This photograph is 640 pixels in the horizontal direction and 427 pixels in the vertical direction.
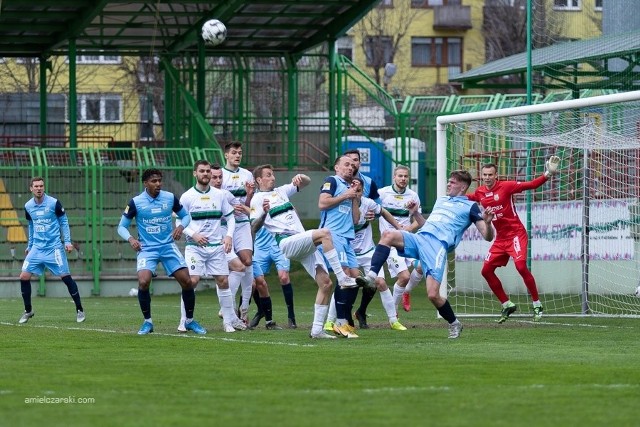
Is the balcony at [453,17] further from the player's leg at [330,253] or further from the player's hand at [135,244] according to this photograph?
the player's leg at [330,253]

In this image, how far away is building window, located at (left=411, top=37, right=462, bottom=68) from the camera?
65.3 meters

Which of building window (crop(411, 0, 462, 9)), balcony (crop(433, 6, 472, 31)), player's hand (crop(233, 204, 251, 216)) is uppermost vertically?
building window (crop(411, 0, 462, 9))

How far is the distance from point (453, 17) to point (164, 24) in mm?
31716

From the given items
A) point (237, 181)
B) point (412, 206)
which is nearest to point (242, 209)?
point (237, 181)

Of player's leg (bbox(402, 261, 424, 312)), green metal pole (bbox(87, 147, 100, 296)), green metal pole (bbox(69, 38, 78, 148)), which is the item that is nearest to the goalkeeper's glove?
player's leg (bbox(402, 261, 424, 312))

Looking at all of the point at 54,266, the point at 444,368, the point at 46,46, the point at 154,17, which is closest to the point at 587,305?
the point at 54,266

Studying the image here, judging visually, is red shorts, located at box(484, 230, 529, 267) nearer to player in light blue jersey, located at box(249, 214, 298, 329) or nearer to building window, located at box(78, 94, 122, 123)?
player in light blue jersey, located at box(249, 214, 298, 329)

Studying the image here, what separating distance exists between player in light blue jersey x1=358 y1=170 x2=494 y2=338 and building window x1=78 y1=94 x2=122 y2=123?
40.0 m

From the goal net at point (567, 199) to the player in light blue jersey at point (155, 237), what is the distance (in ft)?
14.9

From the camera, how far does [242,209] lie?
17.2m

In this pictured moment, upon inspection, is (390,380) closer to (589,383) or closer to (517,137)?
(589,383)

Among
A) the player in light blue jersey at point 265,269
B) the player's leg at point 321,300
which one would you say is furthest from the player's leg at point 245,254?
the player's leg at point 321,300

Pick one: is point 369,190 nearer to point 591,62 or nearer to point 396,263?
point 396,263

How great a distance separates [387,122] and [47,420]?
116 ft
